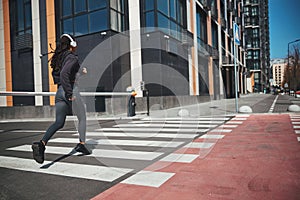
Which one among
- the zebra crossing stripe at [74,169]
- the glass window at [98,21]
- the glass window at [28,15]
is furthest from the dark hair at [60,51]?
the glass window at [28,15]

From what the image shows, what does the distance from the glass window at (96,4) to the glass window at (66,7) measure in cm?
191

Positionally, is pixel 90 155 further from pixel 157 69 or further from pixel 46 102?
pixel 46 102

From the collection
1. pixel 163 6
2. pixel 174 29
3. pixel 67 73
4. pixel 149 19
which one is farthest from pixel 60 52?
pixel 174 29

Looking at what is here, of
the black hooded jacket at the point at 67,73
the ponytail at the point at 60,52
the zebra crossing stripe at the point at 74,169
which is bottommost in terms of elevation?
the zebra crossing stripe at the point at 74,169

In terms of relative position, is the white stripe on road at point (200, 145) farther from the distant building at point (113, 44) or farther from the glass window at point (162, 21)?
the glass window at point (162, 21)

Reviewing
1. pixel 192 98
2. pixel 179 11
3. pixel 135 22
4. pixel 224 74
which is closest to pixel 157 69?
pixel 135 22

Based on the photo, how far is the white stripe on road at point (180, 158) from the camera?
4145mm

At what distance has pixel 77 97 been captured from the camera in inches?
163

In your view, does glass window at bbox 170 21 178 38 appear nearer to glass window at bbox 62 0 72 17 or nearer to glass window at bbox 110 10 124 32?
glass window at bbox 110 10 124 32

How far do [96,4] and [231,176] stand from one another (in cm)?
1480

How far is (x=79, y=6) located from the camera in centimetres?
1633

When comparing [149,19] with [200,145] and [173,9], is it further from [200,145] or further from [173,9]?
[200,145]

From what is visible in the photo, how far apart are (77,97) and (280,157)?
350 centimetres

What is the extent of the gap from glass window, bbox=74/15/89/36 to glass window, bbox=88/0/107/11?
2.40 feet
